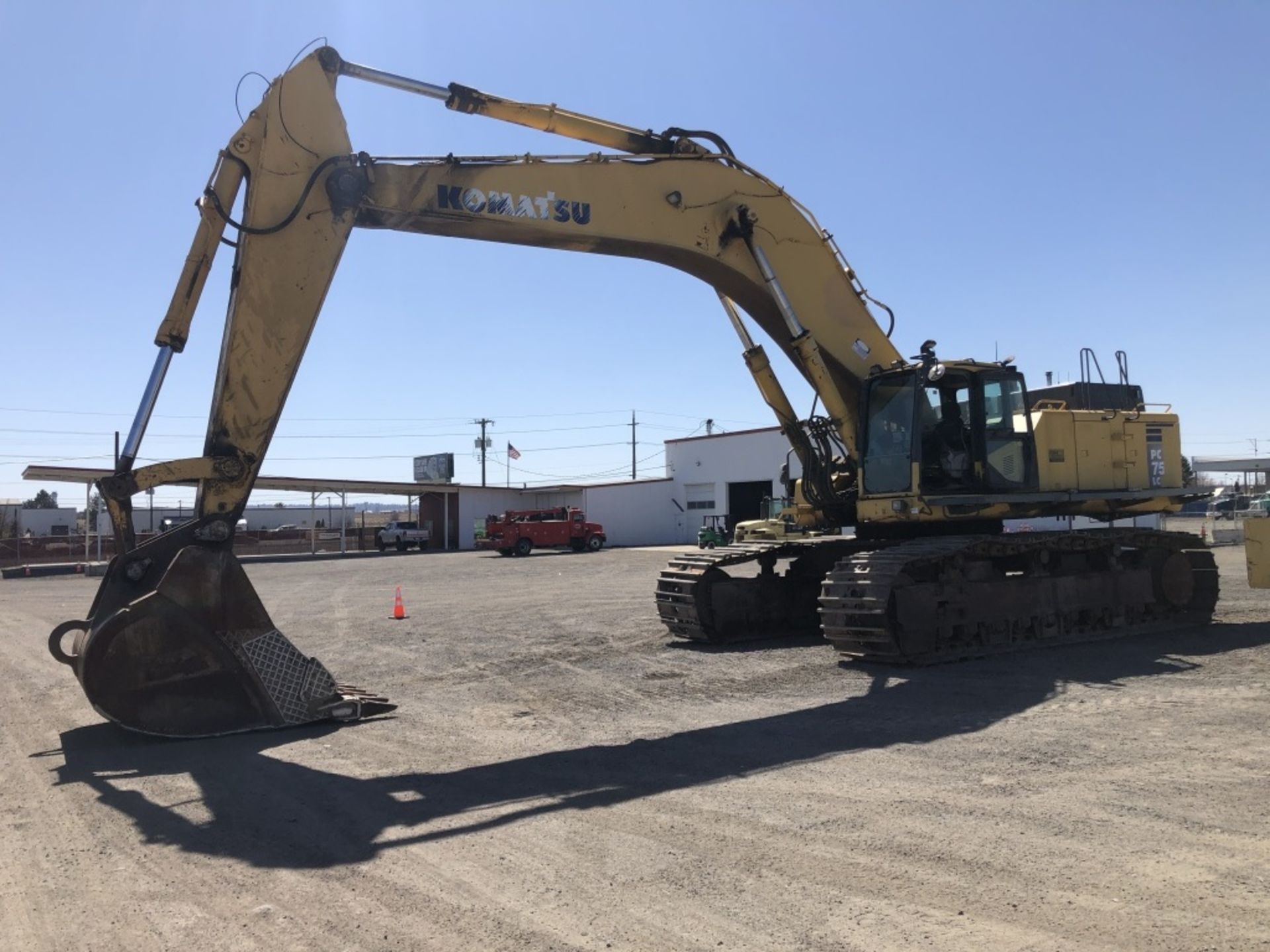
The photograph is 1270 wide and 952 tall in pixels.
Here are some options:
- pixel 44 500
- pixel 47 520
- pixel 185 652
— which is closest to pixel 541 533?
pixel 185 652

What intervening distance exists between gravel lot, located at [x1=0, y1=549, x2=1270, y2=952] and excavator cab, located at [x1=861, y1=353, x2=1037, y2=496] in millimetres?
2127

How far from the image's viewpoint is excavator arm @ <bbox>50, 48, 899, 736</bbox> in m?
7.56

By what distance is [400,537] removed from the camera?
180ft

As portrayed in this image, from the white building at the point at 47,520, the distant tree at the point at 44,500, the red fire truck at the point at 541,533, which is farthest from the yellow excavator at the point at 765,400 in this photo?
the distant tree at the point at 44,500

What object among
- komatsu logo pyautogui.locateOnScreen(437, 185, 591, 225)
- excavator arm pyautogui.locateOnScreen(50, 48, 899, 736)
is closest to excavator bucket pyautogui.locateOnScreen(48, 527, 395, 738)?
excavator arm pyautogui.locateOnScreen(50, 48, 899, 736)

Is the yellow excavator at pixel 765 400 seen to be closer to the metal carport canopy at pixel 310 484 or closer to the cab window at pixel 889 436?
the cab window at pixel 889 436

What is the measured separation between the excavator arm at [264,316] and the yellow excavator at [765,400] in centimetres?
2

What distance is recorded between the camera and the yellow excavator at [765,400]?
25.5 ft

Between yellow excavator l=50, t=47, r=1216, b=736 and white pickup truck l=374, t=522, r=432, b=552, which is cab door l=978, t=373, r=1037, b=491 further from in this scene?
white pickup truck l=374, t=522, r=432, b=552

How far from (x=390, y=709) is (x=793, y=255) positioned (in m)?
6.65

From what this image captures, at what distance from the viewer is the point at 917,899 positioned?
4.41 metres

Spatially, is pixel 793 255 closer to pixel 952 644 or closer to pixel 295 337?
pixel 952 644

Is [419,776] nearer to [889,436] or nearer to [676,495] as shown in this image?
[889,436]

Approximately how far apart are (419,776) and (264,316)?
3.93m
